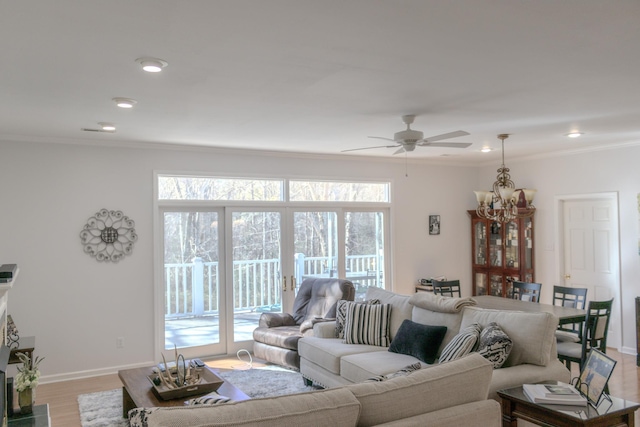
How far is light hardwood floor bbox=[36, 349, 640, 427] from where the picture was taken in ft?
14.3

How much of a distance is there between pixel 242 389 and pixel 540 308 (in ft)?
10.0

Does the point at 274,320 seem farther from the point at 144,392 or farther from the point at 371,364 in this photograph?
the point at 144,392

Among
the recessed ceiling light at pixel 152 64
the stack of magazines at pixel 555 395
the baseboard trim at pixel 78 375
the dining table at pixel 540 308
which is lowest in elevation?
the baseboard trim at pixel 78 375

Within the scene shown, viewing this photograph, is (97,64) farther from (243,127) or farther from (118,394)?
(118,394)

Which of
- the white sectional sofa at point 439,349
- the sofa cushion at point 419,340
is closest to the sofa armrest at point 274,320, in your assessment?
the white sectional sofa at point 439,349

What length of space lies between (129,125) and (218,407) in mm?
3650

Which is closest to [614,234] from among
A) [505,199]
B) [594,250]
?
[594,250]

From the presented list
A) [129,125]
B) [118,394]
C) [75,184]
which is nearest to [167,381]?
[118,394]

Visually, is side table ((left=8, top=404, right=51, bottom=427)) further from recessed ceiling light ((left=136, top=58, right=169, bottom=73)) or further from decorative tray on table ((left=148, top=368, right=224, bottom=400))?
recessed ceiling light ((left=136, top=58, right=169, bottom=73))

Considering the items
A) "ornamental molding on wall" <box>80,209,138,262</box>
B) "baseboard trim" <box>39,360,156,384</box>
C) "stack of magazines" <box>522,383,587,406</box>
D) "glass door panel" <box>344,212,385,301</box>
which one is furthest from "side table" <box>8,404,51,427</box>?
"glass door panel" <box>344,212,385,301</box>

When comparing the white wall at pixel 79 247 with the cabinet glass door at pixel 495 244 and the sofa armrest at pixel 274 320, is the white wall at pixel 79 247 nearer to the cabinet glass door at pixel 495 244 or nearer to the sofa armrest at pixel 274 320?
the sofa armrest at pixel 274 320

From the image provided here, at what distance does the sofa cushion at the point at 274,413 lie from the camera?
1677 millimetres

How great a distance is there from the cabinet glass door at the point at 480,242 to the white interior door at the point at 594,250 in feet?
4.07

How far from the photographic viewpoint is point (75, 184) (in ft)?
18.0
